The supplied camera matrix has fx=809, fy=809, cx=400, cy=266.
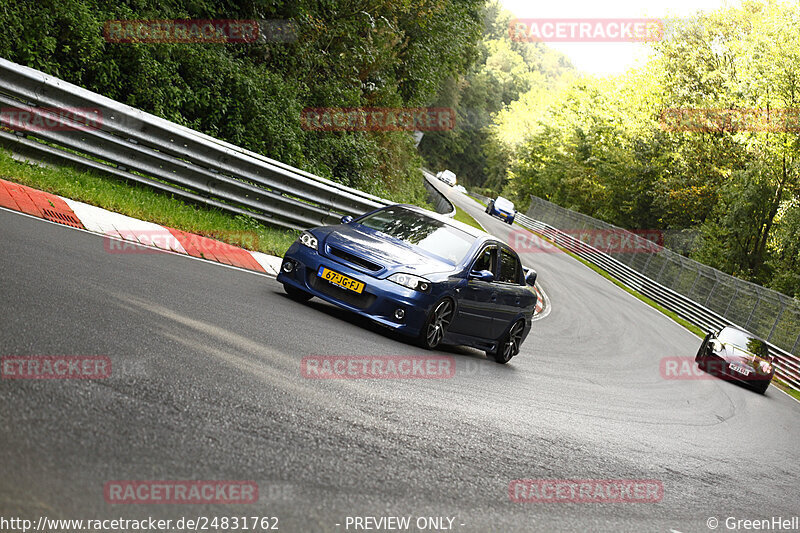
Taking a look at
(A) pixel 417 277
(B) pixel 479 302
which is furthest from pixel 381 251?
(B) pixel 479 302

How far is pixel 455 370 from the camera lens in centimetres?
893

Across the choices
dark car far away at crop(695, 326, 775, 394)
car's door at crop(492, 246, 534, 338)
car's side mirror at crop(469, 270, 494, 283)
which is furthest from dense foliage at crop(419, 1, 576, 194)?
car's side mirror at crop(469, 270, 494, 283)

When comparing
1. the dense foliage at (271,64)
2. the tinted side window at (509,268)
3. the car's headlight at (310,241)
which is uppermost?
the dense foliage at (271,64)

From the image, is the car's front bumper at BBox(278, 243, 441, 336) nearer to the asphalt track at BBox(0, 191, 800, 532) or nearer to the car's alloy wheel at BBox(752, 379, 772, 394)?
the asphalt track at BBox(0, 191, 800, 532)

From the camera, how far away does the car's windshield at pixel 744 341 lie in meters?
20.4

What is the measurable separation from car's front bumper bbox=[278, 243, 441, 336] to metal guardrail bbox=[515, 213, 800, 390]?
62.9 ft

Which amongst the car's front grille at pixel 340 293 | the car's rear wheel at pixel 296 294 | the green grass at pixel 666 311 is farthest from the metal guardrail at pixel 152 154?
the green grass at pixel 666 311

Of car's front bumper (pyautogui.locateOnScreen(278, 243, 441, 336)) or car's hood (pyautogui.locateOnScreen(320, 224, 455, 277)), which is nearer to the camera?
car's front bumper (pyautogui.locateOnScreen(278, 243, 441, 336))

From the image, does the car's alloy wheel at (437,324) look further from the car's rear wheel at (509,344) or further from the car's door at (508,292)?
the car's rear wheel at (509,344)

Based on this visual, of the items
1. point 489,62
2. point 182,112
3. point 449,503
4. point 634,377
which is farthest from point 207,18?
point 489,62

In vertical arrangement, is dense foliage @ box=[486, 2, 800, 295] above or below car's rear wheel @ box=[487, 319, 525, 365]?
above

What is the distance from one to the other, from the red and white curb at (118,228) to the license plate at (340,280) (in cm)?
190

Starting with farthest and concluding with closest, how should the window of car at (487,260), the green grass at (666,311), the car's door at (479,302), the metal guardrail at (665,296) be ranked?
the metal guardrail at (665,296), the green grass at (666,311), the window of car at (487,260), the car's door at (479,302)

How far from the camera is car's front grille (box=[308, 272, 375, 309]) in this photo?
8953mm
